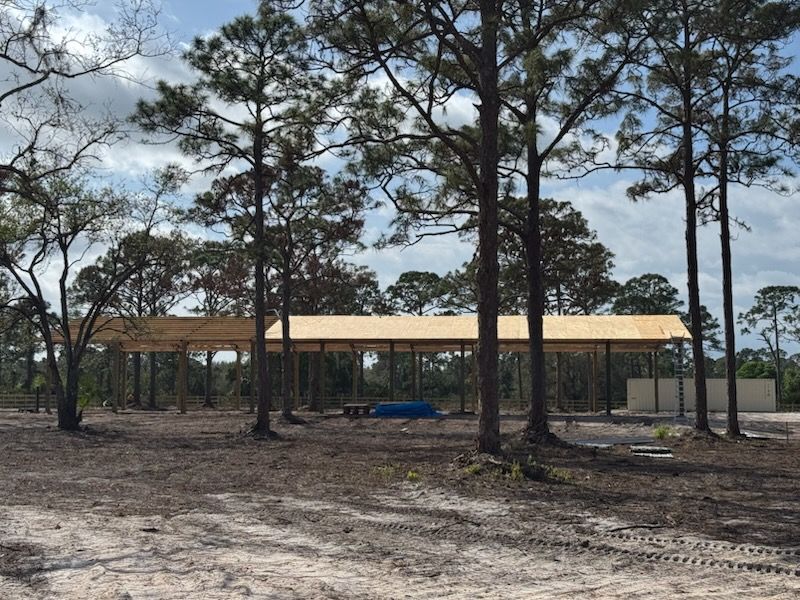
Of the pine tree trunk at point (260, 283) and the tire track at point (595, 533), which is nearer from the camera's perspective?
the tire track at point (595, 533)

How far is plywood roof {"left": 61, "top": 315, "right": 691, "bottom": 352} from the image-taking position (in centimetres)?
3162

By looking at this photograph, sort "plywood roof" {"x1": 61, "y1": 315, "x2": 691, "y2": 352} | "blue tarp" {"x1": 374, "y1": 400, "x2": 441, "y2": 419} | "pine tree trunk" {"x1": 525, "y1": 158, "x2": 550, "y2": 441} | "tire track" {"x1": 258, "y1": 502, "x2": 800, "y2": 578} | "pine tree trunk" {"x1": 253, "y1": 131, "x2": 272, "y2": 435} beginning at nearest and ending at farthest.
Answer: "tire track" {"x1": 258, "y1": 502, "x2": 800, "y2": 578}
"pine tree trunk" {"x1": 525, "y1": 158, "x2": 550, "y2": 441}
"pine tree trunk" {"x1": 253, "y1": 131, "x2": 272, "y2": 435}
"blue tarp" {"x1": 374, "y1": 400, "x2": 441, "y2": 419}
"plywood roof" {"x1": 61, "y1": 315, "x2": 691, "y2": 352}

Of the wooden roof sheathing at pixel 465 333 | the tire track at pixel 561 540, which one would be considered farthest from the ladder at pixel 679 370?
the tire track at pixel 561 540

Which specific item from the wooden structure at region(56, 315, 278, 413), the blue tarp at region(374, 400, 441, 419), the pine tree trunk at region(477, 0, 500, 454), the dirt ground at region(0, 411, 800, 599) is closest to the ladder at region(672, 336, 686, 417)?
the blue tarp at region(374, 400, 441, 419)

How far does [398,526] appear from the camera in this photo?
8016 mm

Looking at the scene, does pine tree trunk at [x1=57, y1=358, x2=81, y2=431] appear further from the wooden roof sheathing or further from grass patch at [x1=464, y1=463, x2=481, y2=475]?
grass patch at [x1=464, y1=463, x2=481, y2=475]

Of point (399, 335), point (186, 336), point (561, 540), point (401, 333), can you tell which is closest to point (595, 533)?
point (561, 540)

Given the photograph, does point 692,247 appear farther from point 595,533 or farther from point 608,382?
point 595,533

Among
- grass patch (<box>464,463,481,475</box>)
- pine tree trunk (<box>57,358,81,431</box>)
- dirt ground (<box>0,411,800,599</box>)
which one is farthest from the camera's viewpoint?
pine tree trunk (<box>57,358,81,431</box>)

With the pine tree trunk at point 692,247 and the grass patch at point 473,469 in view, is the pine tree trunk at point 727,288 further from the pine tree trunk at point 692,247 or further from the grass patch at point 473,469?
the grass patch at point 473,469

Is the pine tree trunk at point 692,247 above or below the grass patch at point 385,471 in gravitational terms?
above

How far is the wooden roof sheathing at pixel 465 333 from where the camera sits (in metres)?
31.3

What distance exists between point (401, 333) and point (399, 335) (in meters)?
0.42

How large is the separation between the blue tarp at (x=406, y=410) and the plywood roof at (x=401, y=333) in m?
2.79
